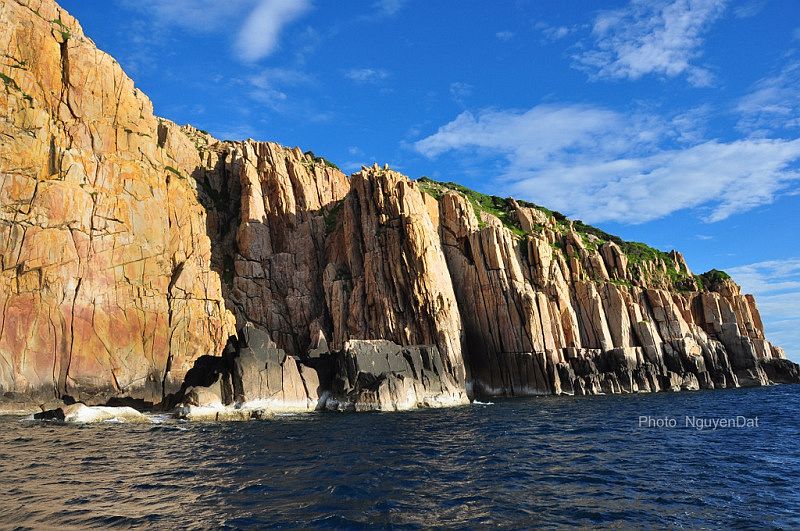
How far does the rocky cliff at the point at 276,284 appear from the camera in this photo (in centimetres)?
5412

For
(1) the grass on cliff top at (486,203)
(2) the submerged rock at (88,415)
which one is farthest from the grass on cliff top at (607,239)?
(2) the submerged rock at (88,415)

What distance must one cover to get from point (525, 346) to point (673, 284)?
42.9 metres

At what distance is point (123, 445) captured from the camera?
29.2 m

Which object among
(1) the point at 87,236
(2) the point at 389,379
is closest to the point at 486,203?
(2) the point at 389,379

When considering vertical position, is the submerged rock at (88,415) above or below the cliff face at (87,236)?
below

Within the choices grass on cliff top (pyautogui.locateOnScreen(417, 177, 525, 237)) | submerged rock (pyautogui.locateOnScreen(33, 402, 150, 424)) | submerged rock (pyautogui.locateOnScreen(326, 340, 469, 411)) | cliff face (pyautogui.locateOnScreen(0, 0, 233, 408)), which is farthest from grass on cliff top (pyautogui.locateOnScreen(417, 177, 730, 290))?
submerged rock (pyautogui.locateOnScreen(33, 402, 150, 424))

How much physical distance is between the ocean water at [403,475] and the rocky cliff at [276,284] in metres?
18.3

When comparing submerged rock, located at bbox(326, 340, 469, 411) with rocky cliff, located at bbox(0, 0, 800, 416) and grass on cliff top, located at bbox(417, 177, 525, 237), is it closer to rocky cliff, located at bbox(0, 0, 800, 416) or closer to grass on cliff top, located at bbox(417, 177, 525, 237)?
rocky cliff, located at bbox(0, 0, 800, 416)

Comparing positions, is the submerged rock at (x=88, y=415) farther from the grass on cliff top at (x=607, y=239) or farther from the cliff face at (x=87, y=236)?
the grass on cliff top at (x=607, y=239)

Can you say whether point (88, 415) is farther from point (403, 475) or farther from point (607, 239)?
point (607, 239)

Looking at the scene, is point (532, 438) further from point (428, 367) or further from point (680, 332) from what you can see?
point (680, 332)

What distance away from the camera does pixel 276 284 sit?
84.4m

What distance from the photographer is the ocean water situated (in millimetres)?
16062

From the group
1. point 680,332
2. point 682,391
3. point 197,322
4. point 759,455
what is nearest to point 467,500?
point 759,455
